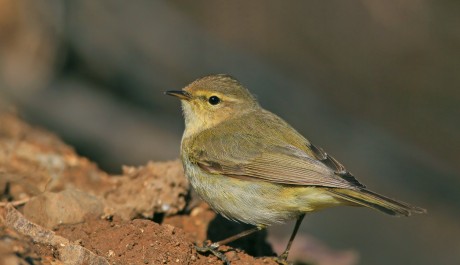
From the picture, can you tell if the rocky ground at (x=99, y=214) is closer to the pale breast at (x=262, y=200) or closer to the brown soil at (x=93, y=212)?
the brown soil at (x=93, y=212)

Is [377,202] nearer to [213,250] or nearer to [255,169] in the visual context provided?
[255,169]

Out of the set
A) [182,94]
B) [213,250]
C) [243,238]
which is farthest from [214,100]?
[213,250]

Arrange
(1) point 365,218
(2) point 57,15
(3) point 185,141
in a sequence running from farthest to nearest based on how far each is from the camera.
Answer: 1. (2) point 57,15
2. (1) point 365,218
3. (3) point 185,141

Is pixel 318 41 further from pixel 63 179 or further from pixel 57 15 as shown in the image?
pixel 63 179

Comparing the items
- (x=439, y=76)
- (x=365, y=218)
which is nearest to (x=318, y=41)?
(x=439, y=76)

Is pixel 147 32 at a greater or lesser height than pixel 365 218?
greater

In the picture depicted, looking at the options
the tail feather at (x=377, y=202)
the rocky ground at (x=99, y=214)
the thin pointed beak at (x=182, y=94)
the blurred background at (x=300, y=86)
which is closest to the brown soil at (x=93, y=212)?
the rocky ground at (x=99, y=214)

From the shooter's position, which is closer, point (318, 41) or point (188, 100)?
point (188, 100)
